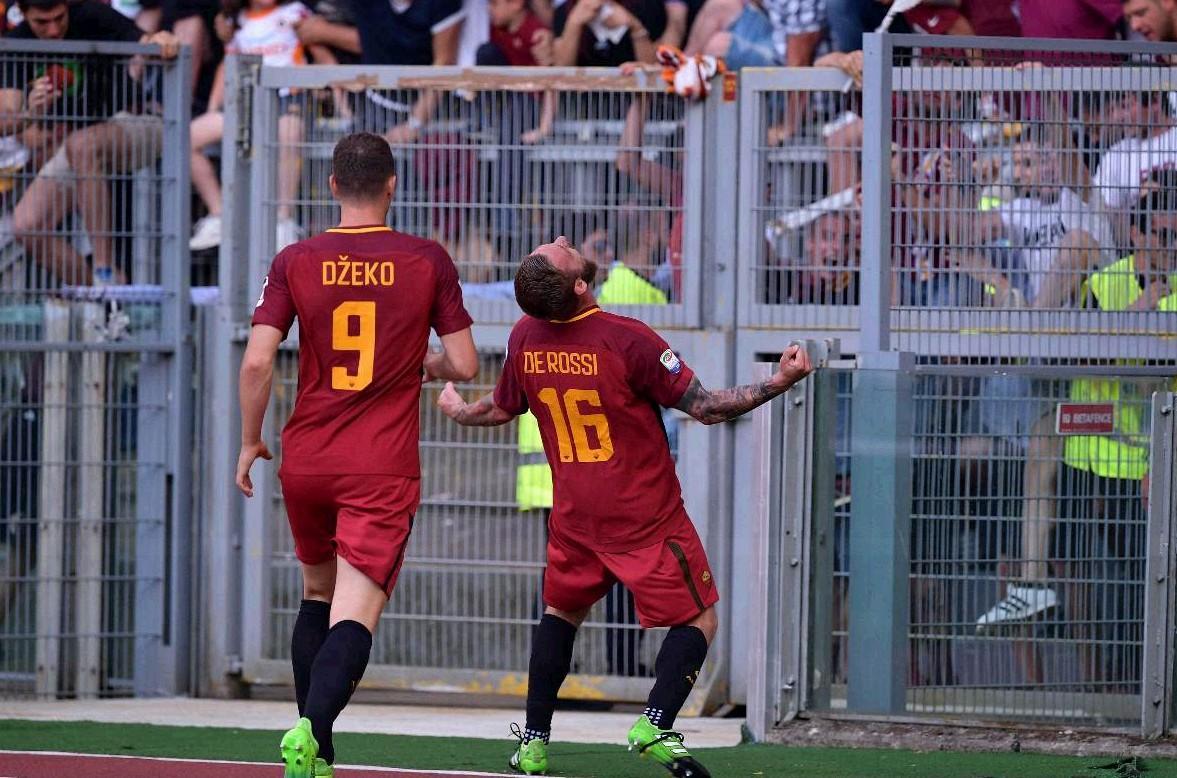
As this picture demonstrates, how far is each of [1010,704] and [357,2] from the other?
6293mm

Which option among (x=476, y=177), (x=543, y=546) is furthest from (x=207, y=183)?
(x=543, y=546)

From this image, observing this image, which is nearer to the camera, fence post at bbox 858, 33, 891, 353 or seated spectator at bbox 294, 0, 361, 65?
fence post at bbox 858, 33, 891, 353

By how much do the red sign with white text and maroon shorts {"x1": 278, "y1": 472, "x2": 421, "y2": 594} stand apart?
294 cm

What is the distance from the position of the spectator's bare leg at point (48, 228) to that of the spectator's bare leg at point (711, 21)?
12.3ft

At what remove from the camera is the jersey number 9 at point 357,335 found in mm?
5914

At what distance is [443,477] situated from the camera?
9578 mm

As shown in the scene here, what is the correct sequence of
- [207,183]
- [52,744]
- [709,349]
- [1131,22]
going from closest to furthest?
1. [52,744]
2. [709,349]
3. [1131,22]
4. [207,183]

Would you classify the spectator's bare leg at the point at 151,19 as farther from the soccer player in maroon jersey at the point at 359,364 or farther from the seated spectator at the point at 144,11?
the soccer player in maroon jersey at the point at 359,364

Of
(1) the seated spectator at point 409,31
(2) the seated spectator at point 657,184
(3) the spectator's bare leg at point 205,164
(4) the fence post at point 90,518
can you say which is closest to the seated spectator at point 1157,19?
(2) the seated spectator at point 657,184

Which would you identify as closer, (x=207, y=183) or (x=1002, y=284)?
(x=1002, y=284)

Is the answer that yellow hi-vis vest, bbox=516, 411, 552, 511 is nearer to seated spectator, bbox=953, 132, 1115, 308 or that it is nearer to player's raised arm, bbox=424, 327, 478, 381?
seated spectator, bbox=953, 132, 1115, 308

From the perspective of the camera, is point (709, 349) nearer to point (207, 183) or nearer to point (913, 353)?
point (913, 353)

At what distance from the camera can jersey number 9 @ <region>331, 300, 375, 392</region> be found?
19.4 ft

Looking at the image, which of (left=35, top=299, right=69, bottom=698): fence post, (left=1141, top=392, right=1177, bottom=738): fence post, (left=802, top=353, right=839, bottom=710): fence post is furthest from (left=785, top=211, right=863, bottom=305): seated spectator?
(left=35, top=299, right=69, bottom=698): fence post
